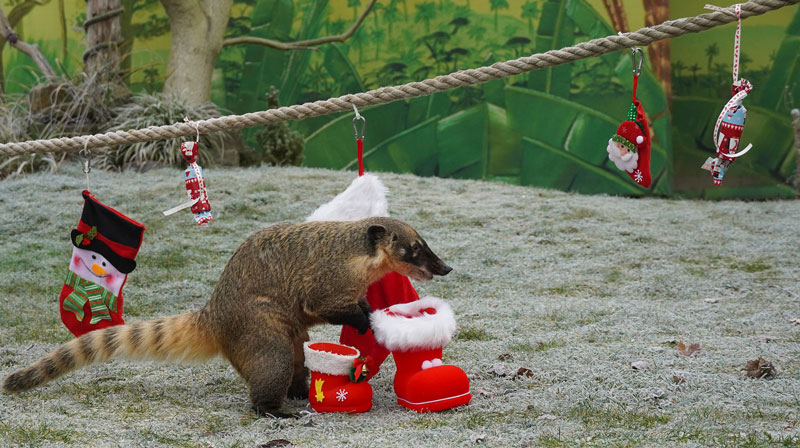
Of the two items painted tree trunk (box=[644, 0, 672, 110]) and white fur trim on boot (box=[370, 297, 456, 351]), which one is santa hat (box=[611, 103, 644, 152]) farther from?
painted tree trunk (box=[644, 0, 672, 110])

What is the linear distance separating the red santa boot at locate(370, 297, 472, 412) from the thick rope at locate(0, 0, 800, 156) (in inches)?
38.9

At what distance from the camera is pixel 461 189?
9.13 metres

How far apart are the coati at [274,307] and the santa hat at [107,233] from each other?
402 mm

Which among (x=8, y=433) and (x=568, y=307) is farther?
(x=568, y=307)

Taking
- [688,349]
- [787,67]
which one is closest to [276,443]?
[688,349]

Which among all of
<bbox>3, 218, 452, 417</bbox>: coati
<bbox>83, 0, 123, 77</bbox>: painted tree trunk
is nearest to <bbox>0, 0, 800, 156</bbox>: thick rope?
<bbox>3, 218, 452, 417</bbox>: coati

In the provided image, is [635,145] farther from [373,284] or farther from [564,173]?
[564,173]

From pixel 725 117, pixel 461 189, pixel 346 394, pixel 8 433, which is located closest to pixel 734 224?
pixel 461 189

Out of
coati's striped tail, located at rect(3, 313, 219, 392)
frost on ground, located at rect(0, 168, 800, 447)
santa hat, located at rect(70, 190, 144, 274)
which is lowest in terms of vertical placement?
frost on ground, located at rect(0, 168, 800, 447)

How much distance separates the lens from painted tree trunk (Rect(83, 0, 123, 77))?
32.5 ft

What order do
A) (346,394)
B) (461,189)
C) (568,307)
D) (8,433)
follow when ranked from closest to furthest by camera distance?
(8,433) < (346,394) < (568,307) < (461,189)

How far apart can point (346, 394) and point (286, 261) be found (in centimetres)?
65

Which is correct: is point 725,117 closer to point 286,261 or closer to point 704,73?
point 286,261

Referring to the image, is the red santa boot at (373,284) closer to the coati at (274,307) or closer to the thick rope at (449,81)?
the coati at (274,307)
